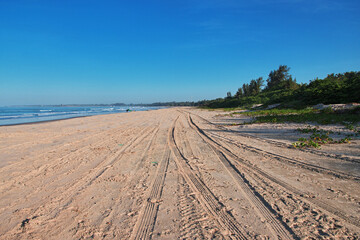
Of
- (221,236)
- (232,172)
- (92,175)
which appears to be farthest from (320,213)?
(92,175)

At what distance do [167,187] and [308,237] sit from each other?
2.29m

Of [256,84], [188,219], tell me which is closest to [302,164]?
[188,219]

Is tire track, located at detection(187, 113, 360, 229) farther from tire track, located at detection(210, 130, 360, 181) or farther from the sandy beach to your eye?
tire track, located at detection(210, 130, 360, 181)

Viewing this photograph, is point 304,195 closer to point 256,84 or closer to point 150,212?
point 150,212

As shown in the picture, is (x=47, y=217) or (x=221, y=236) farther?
(x=47, y=217)

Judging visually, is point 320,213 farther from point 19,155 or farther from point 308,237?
point 19,155

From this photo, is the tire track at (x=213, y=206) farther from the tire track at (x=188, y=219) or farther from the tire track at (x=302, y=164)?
the tire track at (x=302, y=164)

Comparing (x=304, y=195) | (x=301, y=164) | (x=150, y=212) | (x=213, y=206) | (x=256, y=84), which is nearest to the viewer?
(x=150, y=212)

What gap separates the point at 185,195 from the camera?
321 cm

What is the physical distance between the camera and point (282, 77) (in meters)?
56.6

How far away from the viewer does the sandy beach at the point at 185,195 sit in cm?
235

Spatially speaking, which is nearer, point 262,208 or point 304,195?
point 262,208

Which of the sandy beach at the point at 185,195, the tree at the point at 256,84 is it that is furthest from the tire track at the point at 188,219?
the tree at the point at 256,84

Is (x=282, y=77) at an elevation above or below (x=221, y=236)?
above
